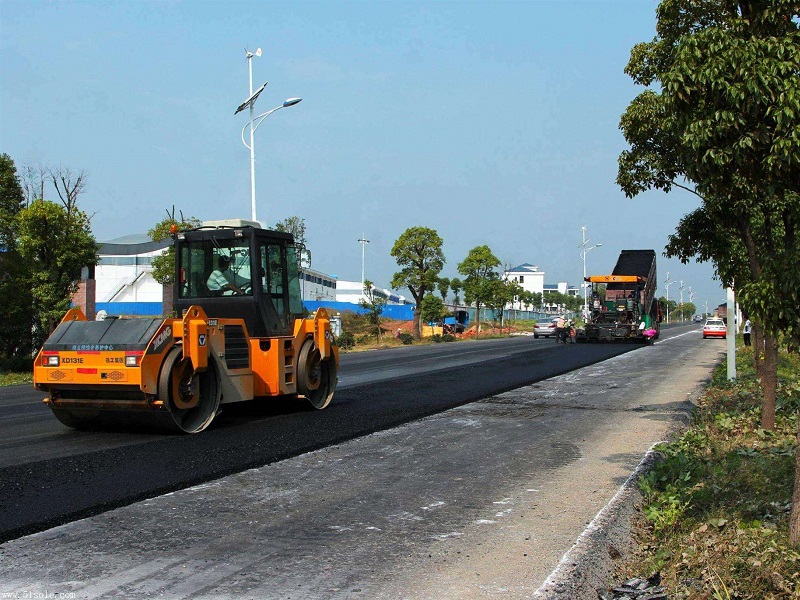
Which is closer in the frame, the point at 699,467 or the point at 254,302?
the point at 699,467

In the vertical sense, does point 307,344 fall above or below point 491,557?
above

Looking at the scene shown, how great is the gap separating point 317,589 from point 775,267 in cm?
343

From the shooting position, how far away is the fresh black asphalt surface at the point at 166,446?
6.80 meters

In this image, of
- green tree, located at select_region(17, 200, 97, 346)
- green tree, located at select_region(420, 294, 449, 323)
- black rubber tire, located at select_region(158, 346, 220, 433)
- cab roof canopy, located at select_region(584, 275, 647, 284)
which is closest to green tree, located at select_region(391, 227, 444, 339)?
green tree, located at select_region(420, 294, 449, 323)

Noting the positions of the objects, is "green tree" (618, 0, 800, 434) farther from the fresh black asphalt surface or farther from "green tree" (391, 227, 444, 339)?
"green tree" (391, 227, 444, 339)

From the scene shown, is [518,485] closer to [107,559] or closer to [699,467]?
[699,467]

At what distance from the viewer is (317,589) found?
15.6ft

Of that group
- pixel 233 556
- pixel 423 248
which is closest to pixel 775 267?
pixel 233 556

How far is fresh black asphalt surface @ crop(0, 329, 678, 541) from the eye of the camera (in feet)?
22.3

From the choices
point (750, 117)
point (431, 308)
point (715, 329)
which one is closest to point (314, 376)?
point (750, 117)

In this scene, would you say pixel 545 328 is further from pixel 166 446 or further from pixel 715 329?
pixel 166 446

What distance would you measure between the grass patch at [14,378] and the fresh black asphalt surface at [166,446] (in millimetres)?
2419

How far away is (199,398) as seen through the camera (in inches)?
417

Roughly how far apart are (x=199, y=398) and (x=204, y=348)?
807 mm
